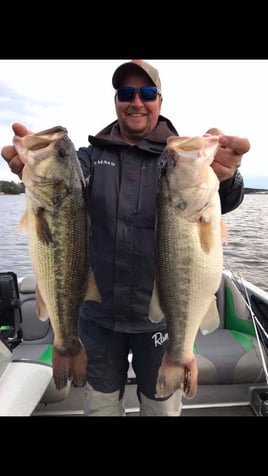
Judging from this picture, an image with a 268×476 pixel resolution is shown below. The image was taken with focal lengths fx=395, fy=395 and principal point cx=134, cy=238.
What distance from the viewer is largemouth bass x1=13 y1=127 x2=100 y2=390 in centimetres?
228

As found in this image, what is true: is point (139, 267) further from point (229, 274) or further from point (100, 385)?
point (229, 274)

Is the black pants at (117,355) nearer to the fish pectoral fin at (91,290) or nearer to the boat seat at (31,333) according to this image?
the fish pectoral fin at (91,290)

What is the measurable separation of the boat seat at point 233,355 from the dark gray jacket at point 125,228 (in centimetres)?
231

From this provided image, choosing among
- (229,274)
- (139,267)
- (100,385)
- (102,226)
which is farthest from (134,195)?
(229,274)

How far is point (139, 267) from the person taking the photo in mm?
2691

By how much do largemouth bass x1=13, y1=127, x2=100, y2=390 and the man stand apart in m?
0.34

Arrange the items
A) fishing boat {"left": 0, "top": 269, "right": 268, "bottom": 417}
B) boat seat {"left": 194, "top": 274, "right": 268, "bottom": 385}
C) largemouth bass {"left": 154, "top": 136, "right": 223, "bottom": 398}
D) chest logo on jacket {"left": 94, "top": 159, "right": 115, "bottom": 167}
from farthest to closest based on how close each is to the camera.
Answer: boat seat {"left": 194, "top": 274, "right": 268, "bottom": 385} < fishing boat {"left": 0, "top": 269, "right": 268, "bottom": 417} < chest logo on jacket {"left": 94, "top": 159, "right": 115, "bottom": 167} < largemouth bass {"left": 154, "top": 136, "right": 223, "bottom": 398}

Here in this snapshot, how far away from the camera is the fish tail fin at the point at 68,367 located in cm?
237

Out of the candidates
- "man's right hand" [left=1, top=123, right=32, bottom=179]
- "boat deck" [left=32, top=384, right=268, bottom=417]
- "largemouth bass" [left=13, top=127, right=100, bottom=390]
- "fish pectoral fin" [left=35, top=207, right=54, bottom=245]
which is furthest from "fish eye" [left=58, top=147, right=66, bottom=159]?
"boat deck" [left=32, top=384, right=268, bottom=417]

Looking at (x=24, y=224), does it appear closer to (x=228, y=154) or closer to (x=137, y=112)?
(x=137, y=112)

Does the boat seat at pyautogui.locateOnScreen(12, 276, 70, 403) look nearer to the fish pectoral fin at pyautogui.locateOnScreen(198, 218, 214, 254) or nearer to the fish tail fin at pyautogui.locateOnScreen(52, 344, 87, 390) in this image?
the fish tail fin at pyautogui.locateOnScreen(52, 344, 87, 390)

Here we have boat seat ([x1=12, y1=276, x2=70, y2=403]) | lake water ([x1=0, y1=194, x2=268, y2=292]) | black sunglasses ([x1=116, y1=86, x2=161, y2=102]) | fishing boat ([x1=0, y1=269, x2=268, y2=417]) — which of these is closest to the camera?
black sunglasses ([x1=116, y1=86, x2=161, y2=102])

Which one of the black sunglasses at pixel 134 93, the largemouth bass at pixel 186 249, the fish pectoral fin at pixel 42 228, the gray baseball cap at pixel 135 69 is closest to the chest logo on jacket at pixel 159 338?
the largemouth bass at pixel 186 249

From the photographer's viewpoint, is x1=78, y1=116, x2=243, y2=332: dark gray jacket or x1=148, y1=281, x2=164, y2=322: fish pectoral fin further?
x1=78, y1=116, x2=243, y2=332: dark gray jacket
